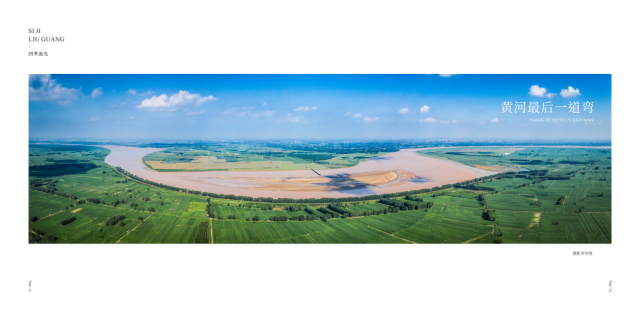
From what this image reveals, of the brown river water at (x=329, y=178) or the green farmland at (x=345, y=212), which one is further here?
the brown river water at (x=329, y=178)

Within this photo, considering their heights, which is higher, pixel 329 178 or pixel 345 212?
pixel 329 178

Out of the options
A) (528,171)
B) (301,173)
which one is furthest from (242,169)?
(528,171)

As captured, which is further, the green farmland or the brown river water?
the brown river water

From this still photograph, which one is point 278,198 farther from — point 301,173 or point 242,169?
point 242,169

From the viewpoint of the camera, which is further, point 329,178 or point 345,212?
point 329,178
